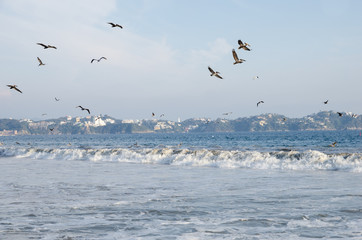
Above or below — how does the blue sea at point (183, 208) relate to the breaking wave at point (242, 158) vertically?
below

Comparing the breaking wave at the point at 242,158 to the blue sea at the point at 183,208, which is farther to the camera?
the breaking wave at the point at 242,158

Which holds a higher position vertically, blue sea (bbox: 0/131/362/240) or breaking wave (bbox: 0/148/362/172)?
breaking wave (bbox: 0/148/362/172)

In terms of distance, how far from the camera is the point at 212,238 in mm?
11031

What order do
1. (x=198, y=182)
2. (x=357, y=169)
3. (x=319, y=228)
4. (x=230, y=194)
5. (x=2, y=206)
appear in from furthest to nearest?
(x=357, y=169) < (x=198, y=182) < (x=230, y=194) < (x=2, y=206) < (x=319, y=228)

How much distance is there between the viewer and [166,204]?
16141 mm

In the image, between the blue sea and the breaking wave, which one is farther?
the breaking wave

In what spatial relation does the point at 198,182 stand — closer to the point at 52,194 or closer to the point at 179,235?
the point at 52,194

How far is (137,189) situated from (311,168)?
664 inches

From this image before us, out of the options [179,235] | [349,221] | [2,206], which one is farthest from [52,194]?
[349,221]

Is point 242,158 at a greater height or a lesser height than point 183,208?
greater

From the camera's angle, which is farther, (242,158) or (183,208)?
(242,158)

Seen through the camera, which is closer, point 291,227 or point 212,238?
point 212,238

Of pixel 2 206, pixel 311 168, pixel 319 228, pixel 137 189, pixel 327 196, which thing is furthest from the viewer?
pixel 311 168

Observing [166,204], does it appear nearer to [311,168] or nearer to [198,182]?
[198,182]
